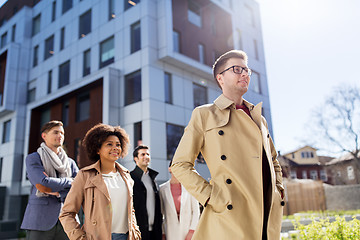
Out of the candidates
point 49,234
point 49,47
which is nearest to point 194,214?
point 49,234

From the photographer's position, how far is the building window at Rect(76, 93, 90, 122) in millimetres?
18781

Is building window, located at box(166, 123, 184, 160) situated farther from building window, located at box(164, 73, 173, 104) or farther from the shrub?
the shrub

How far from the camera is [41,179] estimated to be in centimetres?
386

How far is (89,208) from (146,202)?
2149 millimetres

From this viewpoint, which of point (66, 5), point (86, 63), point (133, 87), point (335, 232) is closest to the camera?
point (335, 232)

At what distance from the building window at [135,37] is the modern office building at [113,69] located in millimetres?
55

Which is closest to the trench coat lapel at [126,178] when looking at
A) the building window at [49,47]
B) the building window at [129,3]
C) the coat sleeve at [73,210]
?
the coat sleeve at [73,210]

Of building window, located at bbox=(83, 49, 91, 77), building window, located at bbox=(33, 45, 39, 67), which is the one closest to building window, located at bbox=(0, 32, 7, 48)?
building window, located at bbox=(33, 45, 39, 67)

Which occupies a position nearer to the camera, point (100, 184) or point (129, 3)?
point (100, 184)

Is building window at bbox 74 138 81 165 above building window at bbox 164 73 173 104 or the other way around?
the other way around

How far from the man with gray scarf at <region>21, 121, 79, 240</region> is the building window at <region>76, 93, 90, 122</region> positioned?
1468 centimetres

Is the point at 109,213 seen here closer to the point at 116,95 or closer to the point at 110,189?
the point at 110,189

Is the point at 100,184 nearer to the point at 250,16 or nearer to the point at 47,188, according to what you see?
the point at 47,188

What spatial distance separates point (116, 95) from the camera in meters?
17.3
